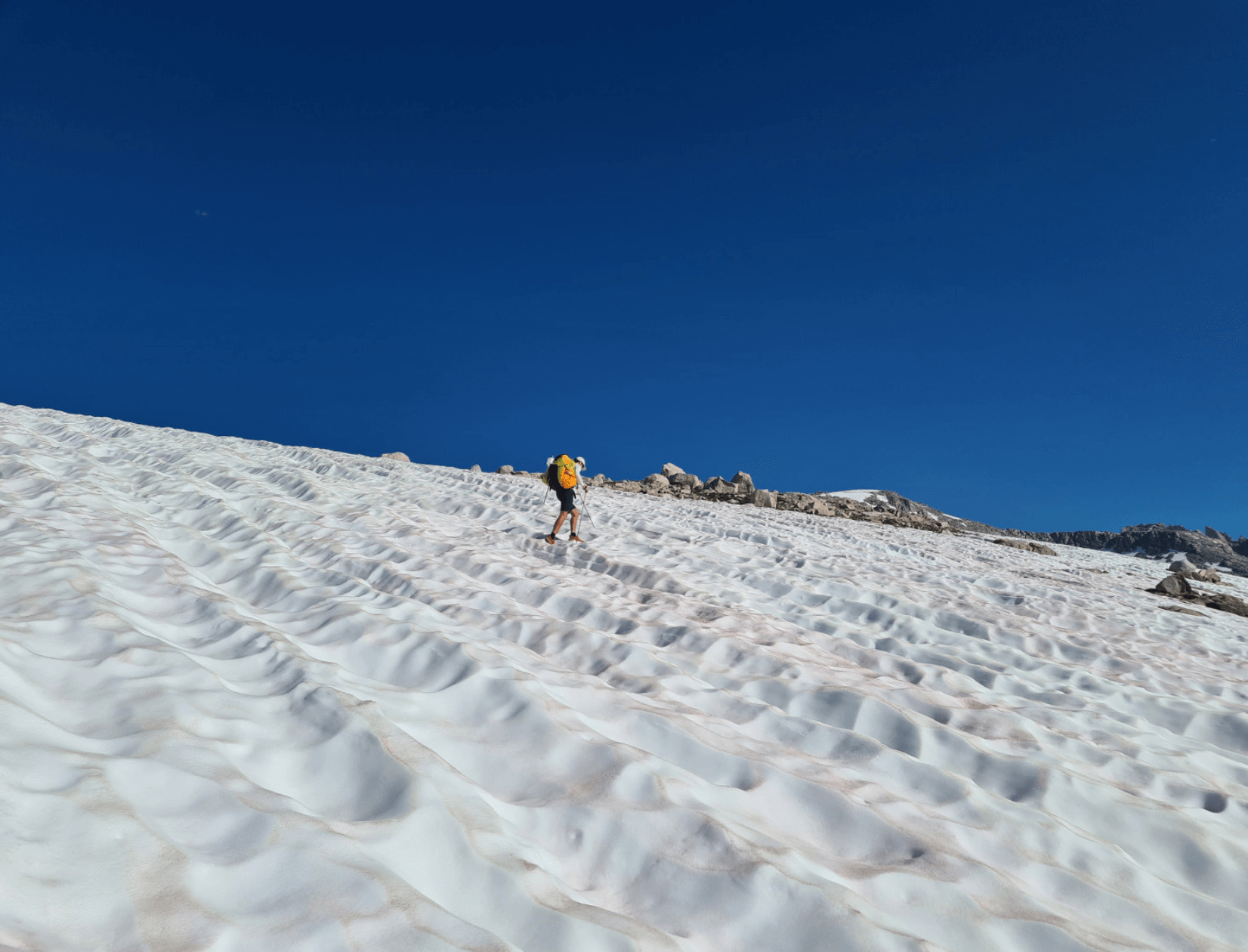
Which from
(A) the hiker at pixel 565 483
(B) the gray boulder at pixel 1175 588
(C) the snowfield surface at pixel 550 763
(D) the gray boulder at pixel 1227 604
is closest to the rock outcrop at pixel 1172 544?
(B) the gray boulder at pixel 1175 588

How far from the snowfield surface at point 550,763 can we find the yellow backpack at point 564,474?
343 centimetres

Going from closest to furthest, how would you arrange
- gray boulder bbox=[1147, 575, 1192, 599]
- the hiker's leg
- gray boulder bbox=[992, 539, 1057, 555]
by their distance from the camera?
the hiker's leg < gray boulder bbox=[1147, 575, 1192, 599] < gray boulder bbox=[992, 539, 1057, 555]

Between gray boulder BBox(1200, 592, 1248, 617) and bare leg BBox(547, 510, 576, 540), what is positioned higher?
gray boulder BBox(1200, 592, 1248, 617)

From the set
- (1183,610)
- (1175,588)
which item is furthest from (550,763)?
(1175,588)

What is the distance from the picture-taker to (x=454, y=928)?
190 cm

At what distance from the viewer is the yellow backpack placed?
1080 cm

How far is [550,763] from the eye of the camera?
3164mm

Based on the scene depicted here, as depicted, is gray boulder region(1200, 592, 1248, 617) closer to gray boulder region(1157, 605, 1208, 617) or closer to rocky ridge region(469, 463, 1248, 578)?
gray boulder region(1157, 605, 1208, 617)

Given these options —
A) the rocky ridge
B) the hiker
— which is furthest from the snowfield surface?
the rocky ridge

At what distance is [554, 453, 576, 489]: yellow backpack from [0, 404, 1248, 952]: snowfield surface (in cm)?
343

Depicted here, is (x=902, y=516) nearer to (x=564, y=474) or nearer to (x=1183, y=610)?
(x=1183, y=610)

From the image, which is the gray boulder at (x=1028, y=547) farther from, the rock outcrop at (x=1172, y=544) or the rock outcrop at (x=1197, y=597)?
the rock outcrop at (x=1197, y=597)

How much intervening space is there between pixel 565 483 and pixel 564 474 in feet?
0.59

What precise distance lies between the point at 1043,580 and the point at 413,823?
14.8 meters
